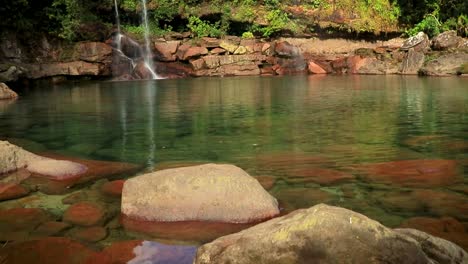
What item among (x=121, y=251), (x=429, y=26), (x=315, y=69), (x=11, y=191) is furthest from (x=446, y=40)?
Answer: (x=121, y=251)

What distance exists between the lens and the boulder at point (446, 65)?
2492 cm

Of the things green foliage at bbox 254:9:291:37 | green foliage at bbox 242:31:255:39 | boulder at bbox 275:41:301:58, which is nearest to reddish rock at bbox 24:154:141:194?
boulder at bbox 275:41:301:58

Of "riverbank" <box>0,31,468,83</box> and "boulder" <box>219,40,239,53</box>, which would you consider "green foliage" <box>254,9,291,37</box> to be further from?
"boulder" <box>219,40,239,53</box>

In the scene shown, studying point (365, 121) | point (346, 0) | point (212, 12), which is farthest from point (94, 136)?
point (346, 0)

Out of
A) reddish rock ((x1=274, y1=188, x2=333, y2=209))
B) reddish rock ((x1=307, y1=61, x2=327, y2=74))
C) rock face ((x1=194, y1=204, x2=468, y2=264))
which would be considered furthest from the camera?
reddish rock ((x1=307, y1=61, x2=327, y2=74))

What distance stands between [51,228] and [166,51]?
25696 millimetres

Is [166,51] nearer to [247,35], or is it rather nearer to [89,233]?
[247,35]

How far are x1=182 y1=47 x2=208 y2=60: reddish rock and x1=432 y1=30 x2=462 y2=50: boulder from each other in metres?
13.5

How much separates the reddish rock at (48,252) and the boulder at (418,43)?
27.4 meters

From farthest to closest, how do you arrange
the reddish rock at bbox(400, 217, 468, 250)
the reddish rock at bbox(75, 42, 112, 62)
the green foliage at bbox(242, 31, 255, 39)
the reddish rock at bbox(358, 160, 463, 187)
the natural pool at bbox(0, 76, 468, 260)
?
the green foliage at bbox(242, 31, 255, 39) < the reddish rock at bbox(75, 42, 112, 62) < the reddish rock at bbox(358, 160, 463, 187) < the natural pool at bbox(0, 76, 468, 260) < the reddish rock at bbox(400, 217, 468, 250)

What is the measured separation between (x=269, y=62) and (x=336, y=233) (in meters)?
28.1

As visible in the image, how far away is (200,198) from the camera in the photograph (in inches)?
184

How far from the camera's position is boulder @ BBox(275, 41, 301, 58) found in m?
30.3

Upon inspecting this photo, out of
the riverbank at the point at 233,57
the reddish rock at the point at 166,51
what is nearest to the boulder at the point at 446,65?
the riverbank at the point at 233,57
